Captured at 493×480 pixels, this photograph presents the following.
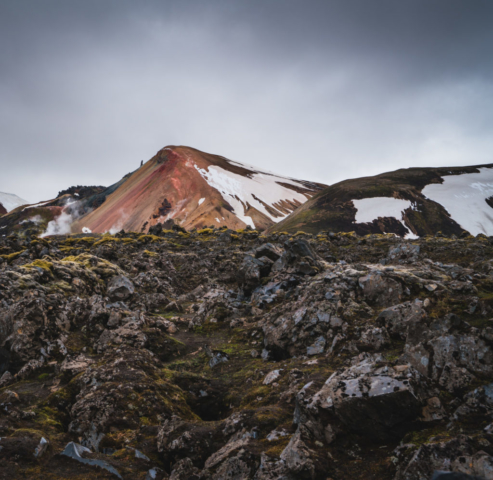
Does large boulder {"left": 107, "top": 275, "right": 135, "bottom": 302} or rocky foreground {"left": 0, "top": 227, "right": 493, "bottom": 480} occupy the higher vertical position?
large boulder {"left": 107, "top": 275, "right": 135, "bottom": 302}

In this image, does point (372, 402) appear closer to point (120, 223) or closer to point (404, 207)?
point (404, 207)

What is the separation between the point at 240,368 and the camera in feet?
43.0

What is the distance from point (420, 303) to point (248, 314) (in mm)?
11092

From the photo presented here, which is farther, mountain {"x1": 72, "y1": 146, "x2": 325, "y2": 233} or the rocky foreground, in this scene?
A: mountain {"x1": 72, "y1": 146, "x2": 325, "y2": 233}

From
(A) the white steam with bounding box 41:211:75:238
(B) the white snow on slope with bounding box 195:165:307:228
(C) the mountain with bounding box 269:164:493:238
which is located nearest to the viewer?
(C) the mountain with bounding box 269:164:493:238

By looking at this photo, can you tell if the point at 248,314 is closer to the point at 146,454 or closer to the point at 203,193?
the point at 146,454

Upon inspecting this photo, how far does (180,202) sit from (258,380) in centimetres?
11577

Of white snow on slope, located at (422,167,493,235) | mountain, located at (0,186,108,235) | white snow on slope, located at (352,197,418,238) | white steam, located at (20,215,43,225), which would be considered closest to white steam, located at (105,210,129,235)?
mountain, located at (0,186,108,235)

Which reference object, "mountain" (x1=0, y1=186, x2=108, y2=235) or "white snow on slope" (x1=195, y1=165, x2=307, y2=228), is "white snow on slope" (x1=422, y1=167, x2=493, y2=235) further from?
"mountain" (x1=0, y1=186, x2=108, y2=235)

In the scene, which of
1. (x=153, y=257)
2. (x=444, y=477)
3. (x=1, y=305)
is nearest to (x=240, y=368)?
(x=444, y=477)

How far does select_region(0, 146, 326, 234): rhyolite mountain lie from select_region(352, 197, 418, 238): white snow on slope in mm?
44816

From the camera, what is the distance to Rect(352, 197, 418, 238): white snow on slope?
68.3m

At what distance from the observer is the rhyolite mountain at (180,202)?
115 meters

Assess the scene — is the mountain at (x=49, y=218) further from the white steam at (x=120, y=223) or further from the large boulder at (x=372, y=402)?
the large boulder at (x=372, y=402)
